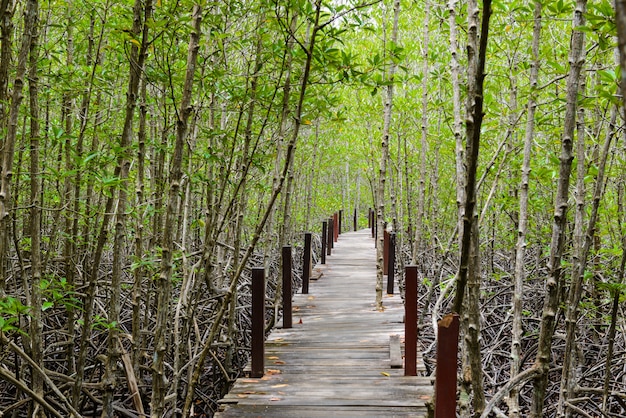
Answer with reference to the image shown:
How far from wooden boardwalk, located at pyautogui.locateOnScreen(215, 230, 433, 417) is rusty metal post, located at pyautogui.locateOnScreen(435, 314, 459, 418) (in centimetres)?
108

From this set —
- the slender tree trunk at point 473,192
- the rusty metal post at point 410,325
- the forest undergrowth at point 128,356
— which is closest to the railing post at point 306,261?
the forest undergrowth at point 128,356

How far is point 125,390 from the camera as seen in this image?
5430 mm

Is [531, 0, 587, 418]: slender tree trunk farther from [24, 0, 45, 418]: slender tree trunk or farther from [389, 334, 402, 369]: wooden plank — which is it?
[24, 0, 45, 418]: slender tree trunk

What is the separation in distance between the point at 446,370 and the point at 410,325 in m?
1.79

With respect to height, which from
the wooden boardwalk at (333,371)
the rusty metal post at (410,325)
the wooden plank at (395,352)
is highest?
the rusty metal post at (410,325)

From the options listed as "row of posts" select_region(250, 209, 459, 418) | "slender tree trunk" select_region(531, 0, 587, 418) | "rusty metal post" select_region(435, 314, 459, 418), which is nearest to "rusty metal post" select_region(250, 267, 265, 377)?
"row of posts" select_region(250, 209, 459, 418)

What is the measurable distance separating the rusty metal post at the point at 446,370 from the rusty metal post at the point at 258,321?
1.84 metres

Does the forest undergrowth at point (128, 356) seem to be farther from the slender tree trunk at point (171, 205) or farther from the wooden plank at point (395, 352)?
the wooden plank at point (395, 352)

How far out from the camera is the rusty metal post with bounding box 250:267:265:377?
3902 mm

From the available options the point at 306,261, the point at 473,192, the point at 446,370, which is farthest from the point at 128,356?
the point at 306,261

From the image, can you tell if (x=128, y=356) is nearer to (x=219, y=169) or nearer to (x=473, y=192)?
(x=219, y=169)

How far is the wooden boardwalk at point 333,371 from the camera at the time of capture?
3465 mm

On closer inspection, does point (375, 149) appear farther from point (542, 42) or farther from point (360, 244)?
point (542, 42)

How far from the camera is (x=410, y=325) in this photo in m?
4.06
